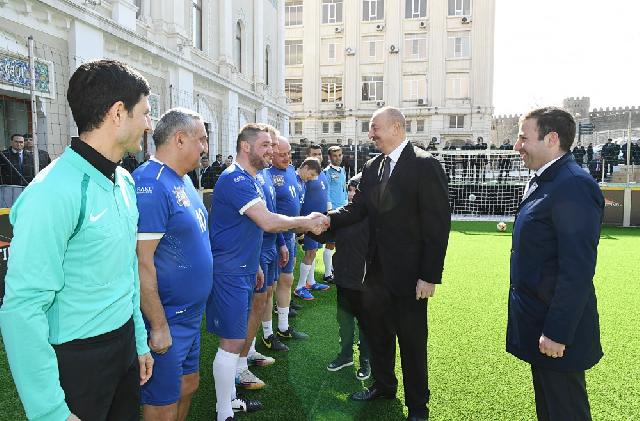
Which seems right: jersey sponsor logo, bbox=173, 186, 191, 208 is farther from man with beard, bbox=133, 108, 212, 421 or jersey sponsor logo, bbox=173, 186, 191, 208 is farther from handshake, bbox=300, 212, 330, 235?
handshake, bbox=300, 212, 330, 235

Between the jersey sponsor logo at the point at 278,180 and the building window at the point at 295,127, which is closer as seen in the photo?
the jersey sponsor logo at the point at 278,180

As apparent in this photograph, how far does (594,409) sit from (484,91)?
3812 cm

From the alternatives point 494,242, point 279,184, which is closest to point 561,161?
point 279,184

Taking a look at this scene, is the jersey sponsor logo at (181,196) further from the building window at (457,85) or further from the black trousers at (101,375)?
the building window at (457,85)

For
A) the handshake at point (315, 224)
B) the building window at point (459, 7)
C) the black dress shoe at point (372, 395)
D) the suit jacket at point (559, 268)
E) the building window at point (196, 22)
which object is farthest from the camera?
the building window at point (459, 7)

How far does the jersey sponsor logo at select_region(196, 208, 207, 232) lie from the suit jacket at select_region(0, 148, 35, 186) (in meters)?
5.78

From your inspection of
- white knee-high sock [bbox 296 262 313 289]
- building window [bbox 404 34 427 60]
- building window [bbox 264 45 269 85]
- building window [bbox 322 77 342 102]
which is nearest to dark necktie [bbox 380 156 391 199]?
white knee-high sock [bbox 296 262 313 289]

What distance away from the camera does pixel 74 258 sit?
1.72m

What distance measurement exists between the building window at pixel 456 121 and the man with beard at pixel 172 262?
38674 millimetres

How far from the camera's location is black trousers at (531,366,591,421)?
248cm

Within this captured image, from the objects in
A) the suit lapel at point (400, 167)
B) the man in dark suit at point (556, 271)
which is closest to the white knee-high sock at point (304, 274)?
the suit lapel at point (400, 167)

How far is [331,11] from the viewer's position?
1638 inches

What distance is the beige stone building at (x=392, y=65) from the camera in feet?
126

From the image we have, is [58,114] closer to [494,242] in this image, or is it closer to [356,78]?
[494,242]
